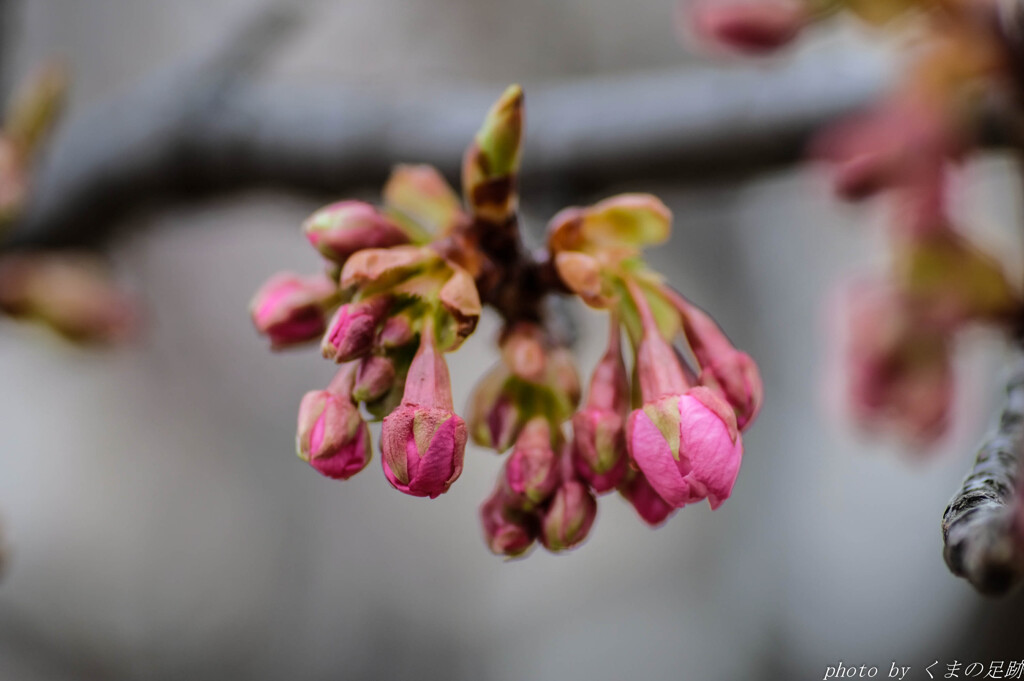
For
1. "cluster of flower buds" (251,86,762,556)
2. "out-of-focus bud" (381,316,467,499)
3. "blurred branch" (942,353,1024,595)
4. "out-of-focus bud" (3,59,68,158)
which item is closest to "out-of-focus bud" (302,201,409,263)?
"cluster of flower buds" (251,86,762,556)

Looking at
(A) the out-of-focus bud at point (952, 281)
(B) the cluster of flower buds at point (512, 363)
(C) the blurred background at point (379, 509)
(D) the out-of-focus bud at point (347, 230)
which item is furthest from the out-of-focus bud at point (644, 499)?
(C) the blurred background at point (379, 509)

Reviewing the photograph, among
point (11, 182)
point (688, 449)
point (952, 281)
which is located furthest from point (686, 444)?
point (11, 182)

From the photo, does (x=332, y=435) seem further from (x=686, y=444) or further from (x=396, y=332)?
(x=686, y=444)

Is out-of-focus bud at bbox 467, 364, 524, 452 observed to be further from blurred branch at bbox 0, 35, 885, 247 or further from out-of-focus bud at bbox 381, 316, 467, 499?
blurred branch at bbox 0, 35, 885, 247

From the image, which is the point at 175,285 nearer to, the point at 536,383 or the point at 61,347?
the point at 61,347

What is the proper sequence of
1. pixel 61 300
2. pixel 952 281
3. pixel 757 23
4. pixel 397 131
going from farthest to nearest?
pixel 397 131, pixel 61 300, pixel 757 23, pixel 952 281

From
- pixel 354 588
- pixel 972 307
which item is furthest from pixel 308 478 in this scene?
pixel 972 307
